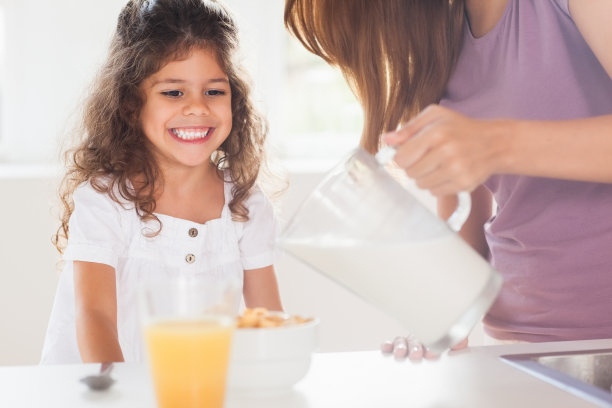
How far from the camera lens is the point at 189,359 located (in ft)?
2.33

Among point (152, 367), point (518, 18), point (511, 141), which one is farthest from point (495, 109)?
point (152, 367)

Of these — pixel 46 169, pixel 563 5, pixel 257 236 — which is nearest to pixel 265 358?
pixel 563 5

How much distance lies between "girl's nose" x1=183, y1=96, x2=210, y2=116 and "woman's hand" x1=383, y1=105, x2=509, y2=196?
2.58 feet

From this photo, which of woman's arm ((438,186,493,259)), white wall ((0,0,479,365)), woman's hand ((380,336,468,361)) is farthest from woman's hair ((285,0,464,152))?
white wall ((0,0,479,365))

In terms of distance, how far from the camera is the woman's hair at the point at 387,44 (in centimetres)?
145

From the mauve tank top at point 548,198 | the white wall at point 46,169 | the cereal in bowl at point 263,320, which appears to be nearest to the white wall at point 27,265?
the white wall at point 46,169

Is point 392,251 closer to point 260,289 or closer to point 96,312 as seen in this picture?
point 96,312

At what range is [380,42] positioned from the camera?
4.88 feet

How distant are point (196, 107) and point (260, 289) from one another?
39cm

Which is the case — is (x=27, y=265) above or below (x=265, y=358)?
below

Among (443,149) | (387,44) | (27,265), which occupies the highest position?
(387,44)

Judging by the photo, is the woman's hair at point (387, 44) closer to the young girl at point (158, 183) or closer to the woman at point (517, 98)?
the woman at point (517, 98)

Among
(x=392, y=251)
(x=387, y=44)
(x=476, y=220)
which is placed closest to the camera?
(x=392, y=251)

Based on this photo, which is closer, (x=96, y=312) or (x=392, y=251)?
(x=392, y=251)
